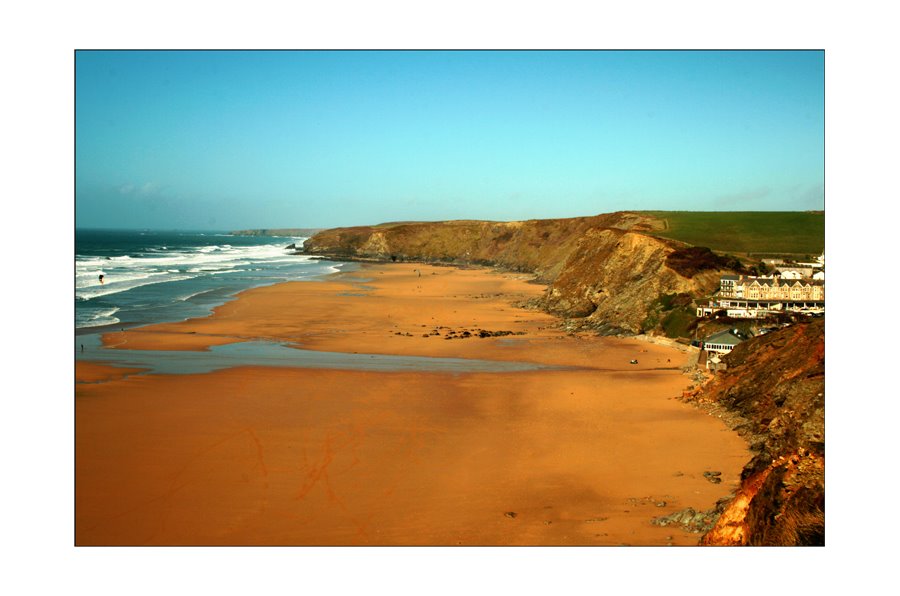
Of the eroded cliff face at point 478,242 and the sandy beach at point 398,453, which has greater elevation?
the eroded cliff face at point 478,242

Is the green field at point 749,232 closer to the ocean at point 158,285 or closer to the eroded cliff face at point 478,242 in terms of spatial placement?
the eroded cliff face at point 478,242

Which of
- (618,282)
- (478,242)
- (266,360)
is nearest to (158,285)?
(266,360)

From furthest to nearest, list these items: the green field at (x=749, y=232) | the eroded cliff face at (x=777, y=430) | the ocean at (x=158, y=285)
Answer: the green field at (x=749, y=232) < the ocean at (x=158, y=285) < the eroded cliff face at (x=777, y=430)

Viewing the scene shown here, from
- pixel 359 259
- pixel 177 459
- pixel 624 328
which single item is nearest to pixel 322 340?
pixel 624 328

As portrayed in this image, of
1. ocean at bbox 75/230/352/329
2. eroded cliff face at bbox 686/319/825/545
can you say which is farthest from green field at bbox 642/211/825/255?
ocean at bbox 75/230/352/329

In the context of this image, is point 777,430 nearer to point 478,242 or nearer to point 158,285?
point 158,285

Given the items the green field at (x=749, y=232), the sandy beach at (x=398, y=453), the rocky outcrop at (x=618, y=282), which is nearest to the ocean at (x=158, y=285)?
the sandy beach at (x=398, y=453)

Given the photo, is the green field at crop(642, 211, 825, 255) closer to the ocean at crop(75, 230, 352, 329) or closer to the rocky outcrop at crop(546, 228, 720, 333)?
the rocky outcrop at crop(546, 228, 720, 333)

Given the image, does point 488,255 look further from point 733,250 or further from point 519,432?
point 519,432
